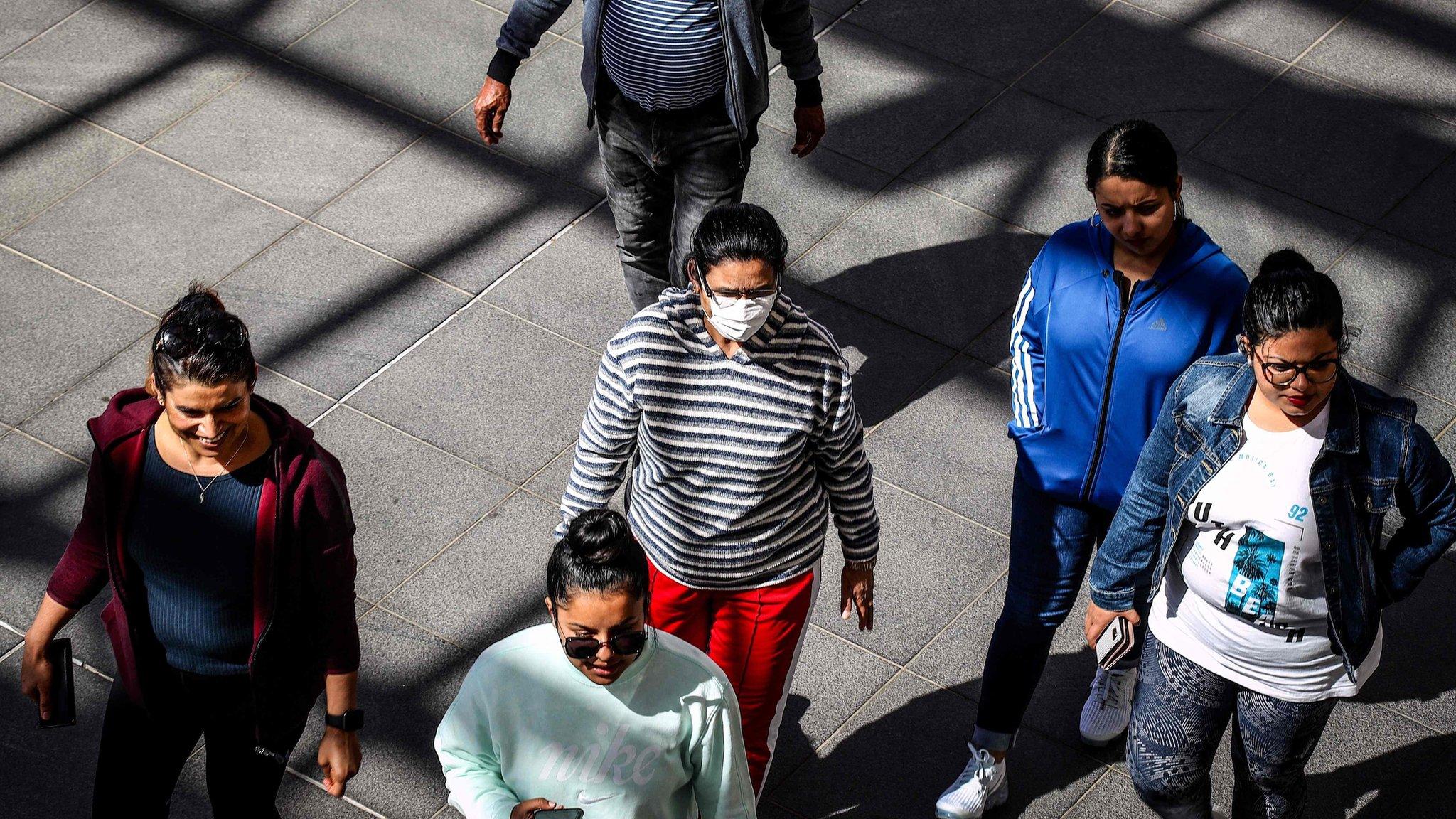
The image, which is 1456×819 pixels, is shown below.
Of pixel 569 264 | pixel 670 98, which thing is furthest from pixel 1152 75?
pixel 670 98

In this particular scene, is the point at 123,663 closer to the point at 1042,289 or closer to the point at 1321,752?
the point at 1042,289

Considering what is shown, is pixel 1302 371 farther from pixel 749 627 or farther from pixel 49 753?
pixel 49 753

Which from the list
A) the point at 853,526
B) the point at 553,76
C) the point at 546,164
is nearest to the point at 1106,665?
the point at 853,526

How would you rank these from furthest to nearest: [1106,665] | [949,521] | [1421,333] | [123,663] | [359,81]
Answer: [359,81], [1421,333], [949,521], [1106,665], [123,663]

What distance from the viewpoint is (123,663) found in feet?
12.2

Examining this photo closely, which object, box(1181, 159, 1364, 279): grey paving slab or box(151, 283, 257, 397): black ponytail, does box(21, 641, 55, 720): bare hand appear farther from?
box(1181, 159, 1364, 279): grey paving slab

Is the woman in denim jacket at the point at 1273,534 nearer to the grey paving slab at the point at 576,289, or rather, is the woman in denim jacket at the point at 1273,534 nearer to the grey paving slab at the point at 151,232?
the grey paving slab at the point at 576,289

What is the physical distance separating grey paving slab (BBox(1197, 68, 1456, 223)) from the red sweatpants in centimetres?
396

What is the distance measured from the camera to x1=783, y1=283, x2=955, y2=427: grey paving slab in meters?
6.11

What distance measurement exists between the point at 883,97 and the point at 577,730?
498 centimetres

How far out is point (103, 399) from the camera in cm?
595

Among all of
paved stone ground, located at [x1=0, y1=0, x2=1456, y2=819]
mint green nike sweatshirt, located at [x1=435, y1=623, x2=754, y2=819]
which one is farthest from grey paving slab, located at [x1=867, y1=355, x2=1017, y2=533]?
mint green nike sweatshirt, located at [x1=435, y1=623, x2=754, y2=819]

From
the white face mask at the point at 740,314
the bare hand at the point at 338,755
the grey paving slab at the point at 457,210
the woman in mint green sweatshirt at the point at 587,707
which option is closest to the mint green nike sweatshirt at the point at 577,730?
the woman in mint green sweatshirt at the point at 587,707

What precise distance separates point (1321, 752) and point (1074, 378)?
166cm
